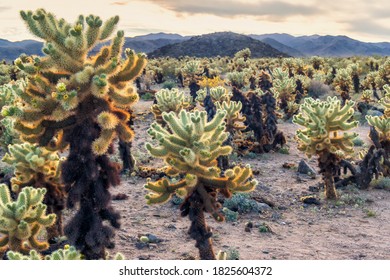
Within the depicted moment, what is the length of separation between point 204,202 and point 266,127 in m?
9.23

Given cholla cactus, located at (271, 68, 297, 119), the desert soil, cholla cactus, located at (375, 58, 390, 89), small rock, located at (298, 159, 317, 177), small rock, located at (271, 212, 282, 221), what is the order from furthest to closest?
cholla cactus, located at (375, 58, 390, 89) < cholla cactus, located at (271, 68, 297, 119) < small rock, located at (298, 159, 317, 177) < small rock, located at (271, 212, 282, 221) < the desert soil

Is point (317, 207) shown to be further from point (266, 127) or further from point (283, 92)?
point (283, 92)

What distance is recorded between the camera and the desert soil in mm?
7508

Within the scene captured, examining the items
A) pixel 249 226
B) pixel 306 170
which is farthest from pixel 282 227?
pixel 306 170

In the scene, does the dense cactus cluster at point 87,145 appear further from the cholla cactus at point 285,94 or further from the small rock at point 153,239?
the cholla cactus at point 285,94

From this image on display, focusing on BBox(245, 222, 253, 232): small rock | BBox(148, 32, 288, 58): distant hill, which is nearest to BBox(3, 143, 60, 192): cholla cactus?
BBox(245, 222, 253, 232): small rock

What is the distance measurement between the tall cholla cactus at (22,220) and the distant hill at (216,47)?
66186 millimetres

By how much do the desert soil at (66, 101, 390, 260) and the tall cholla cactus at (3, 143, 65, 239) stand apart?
1333mm

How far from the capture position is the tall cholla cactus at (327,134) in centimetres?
987

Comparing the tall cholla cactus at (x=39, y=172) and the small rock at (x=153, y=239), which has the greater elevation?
the tall cholla cactus at (x=39, y=172)

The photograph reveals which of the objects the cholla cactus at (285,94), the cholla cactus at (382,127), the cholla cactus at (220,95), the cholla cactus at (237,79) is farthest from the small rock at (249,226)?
the cholla cactus at (237,79)

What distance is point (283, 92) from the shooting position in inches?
819

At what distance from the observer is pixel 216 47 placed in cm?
→ 7956

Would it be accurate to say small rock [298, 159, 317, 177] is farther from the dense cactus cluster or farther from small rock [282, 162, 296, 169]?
the dense cactus cluster
